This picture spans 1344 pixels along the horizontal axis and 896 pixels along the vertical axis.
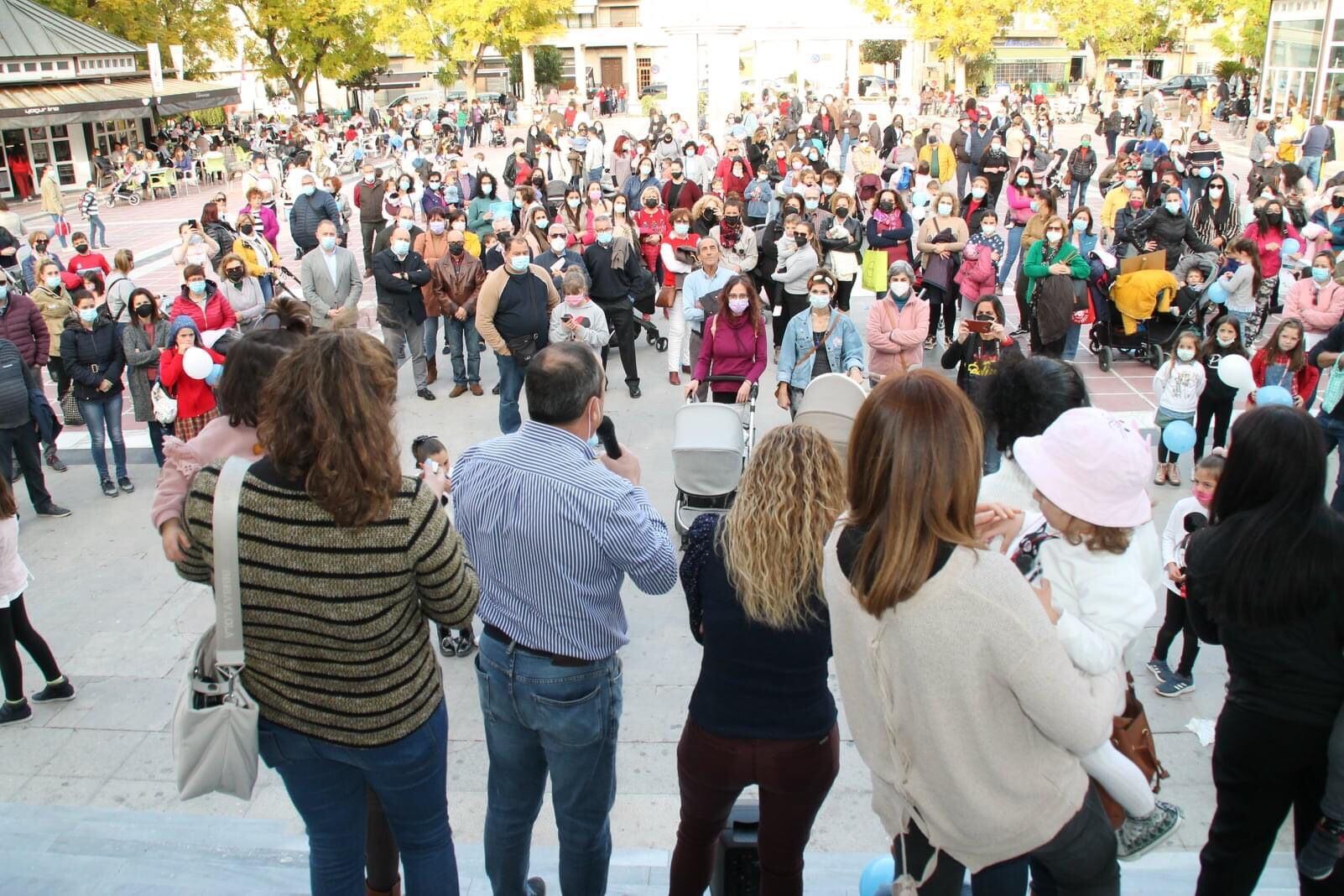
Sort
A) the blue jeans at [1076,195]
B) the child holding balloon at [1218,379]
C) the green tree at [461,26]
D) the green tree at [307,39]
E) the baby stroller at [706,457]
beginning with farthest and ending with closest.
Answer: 1. the green tree at [461,26]
2. the green tree at [307,39]
3. the blue jeans at [1076,195]
4. the child holding balloon at [1218,379]
5. the baby stroller at [706,457]

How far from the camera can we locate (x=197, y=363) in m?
7.26

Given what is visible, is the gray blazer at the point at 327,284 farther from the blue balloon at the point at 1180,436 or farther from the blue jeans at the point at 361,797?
the blue jeans at the point at 361,797

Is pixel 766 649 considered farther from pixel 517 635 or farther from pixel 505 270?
pixel 505 270

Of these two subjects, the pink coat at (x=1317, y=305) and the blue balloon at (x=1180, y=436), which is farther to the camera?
the pink coat at (x=1317, y=305)

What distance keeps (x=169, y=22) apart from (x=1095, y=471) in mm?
42986

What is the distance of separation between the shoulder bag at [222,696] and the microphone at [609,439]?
1417 mm

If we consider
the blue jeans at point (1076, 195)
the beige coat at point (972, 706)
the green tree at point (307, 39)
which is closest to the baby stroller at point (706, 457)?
the beige coat at point (972, 706)

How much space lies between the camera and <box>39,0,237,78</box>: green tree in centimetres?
3553

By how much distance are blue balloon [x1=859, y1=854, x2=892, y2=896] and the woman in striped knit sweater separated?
1233mm

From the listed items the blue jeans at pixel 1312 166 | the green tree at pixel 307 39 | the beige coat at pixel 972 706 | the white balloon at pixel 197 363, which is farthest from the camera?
the green tree at pixel 307 39

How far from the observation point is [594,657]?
10.0 ft

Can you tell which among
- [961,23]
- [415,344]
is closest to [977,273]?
[415,344]

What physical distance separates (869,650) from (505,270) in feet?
23.2

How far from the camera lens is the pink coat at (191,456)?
10.6 ft
